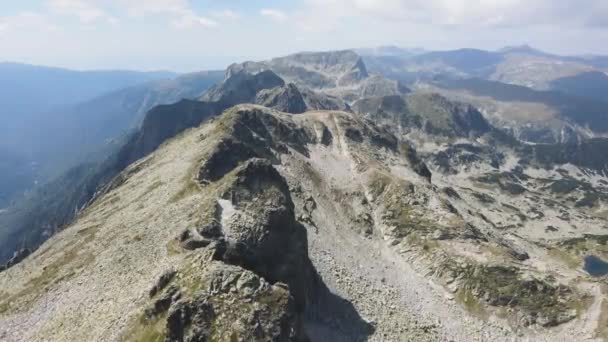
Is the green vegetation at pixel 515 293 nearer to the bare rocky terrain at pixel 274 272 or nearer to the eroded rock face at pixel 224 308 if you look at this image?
the bare rocky terrain at pixel 274 272

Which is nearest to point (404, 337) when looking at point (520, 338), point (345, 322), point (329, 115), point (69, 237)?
point (345, 322)

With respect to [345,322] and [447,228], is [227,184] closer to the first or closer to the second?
[345,322]

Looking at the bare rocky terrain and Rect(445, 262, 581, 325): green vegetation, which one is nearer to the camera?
the bare rocky terrain

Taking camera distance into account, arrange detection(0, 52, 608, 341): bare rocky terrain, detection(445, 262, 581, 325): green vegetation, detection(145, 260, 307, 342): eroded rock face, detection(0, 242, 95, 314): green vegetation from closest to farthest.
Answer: detection(145, 260, 307, 342): eroded rock face → detection(0, 52, 608, 341): bare rocky terrain → detection(0, 242, 95, 314): green vegetation → detection(445, 262, 581, 325): green vegetation

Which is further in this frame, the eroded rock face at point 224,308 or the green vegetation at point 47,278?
the green vegetation at point 47,278

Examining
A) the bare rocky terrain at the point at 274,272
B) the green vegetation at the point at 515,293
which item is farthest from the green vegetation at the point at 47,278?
the green vegetation at the point at 515,293

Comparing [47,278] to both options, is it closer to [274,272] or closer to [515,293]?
[274,272]

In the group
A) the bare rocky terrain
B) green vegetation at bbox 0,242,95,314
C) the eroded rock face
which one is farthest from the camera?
green vegetation at bbox 0,242,95,314

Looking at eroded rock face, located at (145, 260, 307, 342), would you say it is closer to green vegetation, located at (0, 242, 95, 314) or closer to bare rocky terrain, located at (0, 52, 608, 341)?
bare rocky terrain, located at (0, 52, 608, 341)

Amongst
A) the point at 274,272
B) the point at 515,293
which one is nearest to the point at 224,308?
the point at 274,272

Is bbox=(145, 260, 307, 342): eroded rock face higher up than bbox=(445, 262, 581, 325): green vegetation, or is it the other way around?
bbox=(145, 260, 307, 342): eroded rock face

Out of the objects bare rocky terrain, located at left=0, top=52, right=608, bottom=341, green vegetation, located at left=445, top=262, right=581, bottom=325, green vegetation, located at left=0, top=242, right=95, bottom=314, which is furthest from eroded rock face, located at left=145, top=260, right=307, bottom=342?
green vegetation, located at left=445, top=262, right=581, bottom=325
